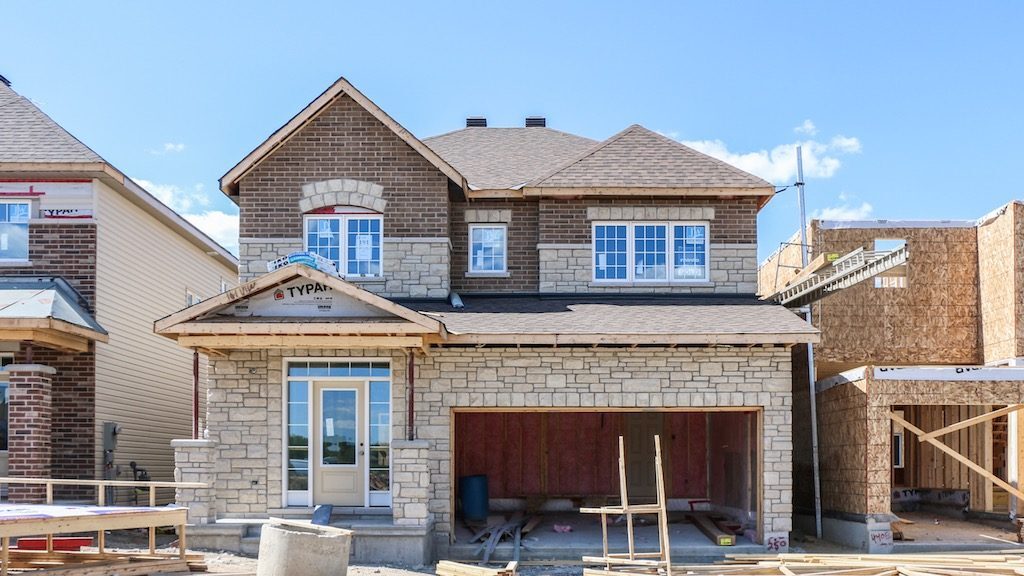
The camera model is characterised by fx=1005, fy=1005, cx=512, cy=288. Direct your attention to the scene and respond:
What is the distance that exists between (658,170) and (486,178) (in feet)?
10.3

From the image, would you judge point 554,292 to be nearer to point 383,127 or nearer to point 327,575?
point 383,127

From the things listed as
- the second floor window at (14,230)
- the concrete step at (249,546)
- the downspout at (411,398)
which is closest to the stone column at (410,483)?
the downspout at (411,398)

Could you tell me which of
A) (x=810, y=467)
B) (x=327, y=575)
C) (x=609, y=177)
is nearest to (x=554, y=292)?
(x=609, y=177)

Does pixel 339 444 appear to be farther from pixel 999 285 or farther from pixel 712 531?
pixel 999 285

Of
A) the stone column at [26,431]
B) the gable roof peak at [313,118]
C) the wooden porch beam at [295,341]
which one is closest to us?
the wooden porch beam at [295,341]

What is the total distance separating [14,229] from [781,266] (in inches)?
665

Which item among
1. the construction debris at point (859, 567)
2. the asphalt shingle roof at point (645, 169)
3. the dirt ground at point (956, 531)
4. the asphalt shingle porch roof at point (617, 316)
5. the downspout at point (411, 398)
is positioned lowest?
the dirt ground at point (956, 531)

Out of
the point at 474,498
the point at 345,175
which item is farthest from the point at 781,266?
the point at 345,175

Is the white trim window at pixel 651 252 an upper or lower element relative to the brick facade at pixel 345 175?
lower

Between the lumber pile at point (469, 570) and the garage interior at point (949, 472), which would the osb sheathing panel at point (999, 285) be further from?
the lumber pile at point (469, 570)

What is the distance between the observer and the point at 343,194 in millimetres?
17141

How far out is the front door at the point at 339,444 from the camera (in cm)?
1571

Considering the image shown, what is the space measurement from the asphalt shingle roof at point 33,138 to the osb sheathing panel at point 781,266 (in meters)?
15.1

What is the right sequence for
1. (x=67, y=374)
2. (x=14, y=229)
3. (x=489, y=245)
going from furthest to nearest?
(x=489, y=245) → (x=14, y=229) → (x=67, y=374)
